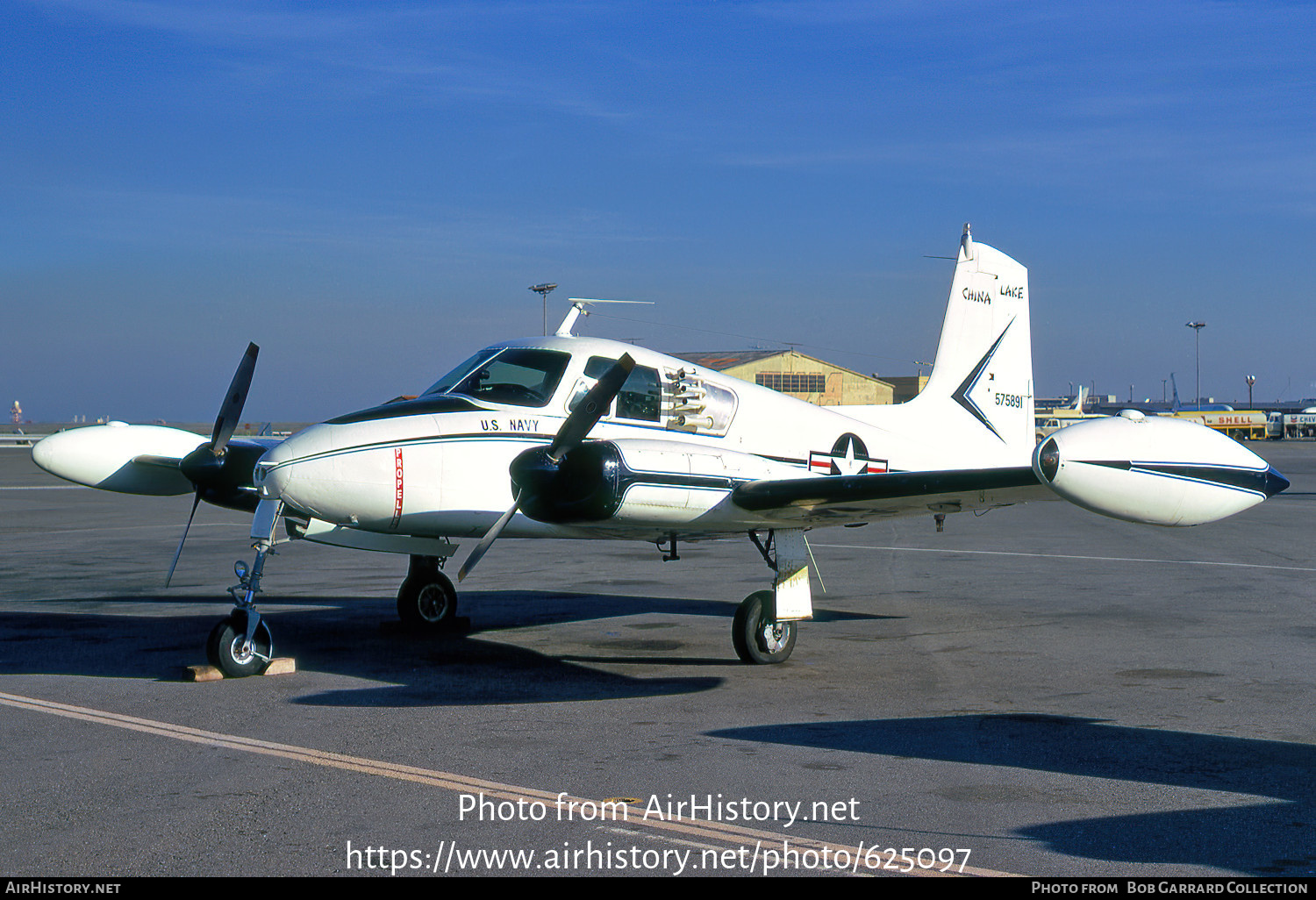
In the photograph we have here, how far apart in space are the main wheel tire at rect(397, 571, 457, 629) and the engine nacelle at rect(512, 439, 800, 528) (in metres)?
3.47

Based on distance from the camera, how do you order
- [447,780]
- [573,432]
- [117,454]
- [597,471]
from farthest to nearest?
1. [117,454]
2. [573,432]
3. [597,471]
4. [447,780]

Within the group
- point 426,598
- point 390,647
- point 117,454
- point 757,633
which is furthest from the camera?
point 426,598

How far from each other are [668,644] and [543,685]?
252cm

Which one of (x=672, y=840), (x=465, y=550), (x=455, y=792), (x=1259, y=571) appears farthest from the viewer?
(x=465, y=550)

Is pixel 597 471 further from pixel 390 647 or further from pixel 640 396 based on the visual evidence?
pixel 390 647

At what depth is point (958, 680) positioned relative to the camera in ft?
33.7

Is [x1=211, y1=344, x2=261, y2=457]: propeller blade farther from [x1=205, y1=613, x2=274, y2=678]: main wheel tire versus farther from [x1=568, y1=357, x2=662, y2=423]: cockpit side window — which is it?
[x1=568, y1=357, x2=662, y2=423]: cockpit side window

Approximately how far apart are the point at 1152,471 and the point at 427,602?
8.11 metres

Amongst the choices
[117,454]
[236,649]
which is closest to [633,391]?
[236,649]

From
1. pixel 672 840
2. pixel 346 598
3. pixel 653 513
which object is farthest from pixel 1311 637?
pixel 346 598

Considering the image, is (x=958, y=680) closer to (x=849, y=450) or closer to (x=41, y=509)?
(x=849, y=450)

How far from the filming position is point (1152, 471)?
8203 millimetres

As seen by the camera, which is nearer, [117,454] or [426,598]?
[117,454]

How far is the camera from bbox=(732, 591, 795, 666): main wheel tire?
11.1 meters
